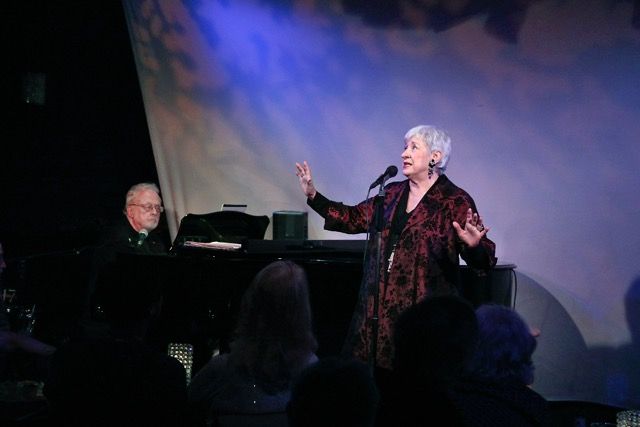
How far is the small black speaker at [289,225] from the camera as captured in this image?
595cm

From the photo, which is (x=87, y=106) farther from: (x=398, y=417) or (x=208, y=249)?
(x=398, y=417)

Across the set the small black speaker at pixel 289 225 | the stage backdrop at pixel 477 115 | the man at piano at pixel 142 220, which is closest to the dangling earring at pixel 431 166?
the stage backdrop at pixel 477 115

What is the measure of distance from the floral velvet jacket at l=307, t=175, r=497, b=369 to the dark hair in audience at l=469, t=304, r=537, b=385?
1649 millimetres

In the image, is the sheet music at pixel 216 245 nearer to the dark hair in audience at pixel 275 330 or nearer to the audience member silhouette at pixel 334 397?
the dark hair in audience at pixel 275 330

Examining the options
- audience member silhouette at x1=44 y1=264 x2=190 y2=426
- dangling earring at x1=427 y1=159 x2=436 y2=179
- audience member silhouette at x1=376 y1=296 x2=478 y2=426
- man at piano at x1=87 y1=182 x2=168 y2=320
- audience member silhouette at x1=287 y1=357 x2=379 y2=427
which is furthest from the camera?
man at piano at x1=87 y1=182 x2=168 y2=320

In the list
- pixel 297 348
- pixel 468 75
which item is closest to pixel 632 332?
pixel 468 75

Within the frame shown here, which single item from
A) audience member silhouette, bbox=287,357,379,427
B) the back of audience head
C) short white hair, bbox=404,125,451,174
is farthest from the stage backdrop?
audience member silhouette, bbox=287,357,379,427

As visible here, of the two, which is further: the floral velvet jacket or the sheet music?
the sheet music

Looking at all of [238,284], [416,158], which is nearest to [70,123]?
[238,284]

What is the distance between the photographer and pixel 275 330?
287 cm

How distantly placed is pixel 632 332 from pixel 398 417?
12.0 ft

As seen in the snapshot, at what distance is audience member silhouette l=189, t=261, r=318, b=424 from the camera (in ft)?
8.93

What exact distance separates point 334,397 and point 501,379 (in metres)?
0.90

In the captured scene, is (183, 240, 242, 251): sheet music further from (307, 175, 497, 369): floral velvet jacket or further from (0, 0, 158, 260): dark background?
(0, 0, 158, 260): dark background
